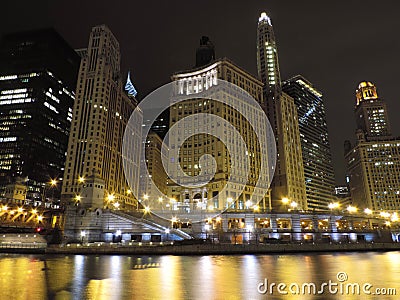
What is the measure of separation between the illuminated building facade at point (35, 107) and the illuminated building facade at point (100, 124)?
2824 centimetres

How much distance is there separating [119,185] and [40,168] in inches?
1816

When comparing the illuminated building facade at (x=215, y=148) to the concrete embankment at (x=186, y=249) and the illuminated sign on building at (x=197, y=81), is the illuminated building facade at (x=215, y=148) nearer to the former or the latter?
the illuminated sign on building at (x=197, y=81)

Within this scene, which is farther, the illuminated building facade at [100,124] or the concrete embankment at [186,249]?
the illuminated building facade at [100,124]

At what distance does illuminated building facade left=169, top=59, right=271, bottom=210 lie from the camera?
427 feet

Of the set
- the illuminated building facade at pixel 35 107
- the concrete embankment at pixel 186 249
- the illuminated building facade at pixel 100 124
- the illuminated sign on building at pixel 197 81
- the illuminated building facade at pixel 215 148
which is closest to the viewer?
the concrete embankment at pixel 186 249

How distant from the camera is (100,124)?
484 ft

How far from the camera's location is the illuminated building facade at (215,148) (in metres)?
130

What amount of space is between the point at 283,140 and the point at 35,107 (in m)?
150

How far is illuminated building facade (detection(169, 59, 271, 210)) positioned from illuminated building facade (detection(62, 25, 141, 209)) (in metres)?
35.1

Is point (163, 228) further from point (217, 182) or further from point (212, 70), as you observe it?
point (212, 70)

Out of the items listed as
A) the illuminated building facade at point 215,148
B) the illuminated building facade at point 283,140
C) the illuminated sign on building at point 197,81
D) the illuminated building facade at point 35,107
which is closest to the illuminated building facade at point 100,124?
the illuminated building facade at point 35,107

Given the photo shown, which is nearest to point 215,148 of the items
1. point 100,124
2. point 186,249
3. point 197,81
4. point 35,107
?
point 197,81

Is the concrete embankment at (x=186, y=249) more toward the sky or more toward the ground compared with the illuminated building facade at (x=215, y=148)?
more toward the ground

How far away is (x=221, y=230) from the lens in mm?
85000
